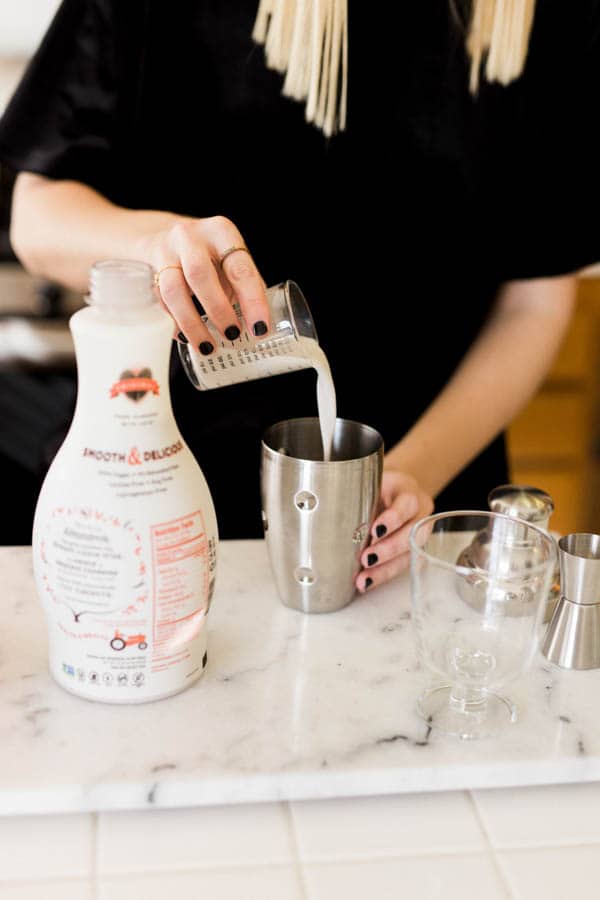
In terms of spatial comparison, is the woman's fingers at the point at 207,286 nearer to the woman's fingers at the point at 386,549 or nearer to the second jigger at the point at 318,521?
the second jigger at the point at 318,521

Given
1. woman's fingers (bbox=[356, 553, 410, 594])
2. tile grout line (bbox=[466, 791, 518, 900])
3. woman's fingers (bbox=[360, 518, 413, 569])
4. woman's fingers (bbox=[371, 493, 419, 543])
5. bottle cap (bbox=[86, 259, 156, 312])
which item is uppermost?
bottle cap (bbox=[86, 259, 156, 312])

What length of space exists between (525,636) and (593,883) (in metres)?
0.17

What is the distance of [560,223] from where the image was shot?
142 centimetres

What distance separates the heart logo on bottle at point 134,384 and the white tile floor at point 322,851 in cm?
28

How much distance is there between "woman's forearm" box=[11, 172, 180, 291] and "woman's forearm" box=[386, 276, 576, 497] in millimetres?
401

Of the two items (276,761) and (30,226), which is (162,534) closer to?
(276,761)

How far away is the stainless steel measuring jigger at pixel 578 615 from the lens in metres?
0.86

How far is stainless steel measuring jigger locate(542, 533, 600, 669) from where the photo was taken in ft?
2.83

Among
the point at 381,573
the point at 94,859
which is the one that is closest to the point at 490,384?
the point at 381,573

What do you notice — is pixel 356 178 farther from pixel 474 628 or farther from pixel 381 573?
pixel 474 628

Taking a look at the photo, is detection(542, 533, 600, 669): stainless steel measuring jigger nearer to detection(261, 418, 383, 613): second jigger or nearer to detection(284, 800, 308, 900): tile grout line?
detection(261, 418, 383, 613): second jigger

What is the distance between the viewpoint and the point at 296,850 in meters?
0.68

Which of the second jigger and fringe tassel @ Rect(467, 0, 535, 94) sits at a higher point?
fringe tassel @ Rect(467, 0, 535, 94)

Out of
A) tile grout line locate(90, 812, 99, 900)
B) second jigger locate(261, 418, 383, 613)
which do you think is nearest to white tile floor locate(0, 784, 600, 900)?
tile grout line locate(90, 812, 99, 900)
